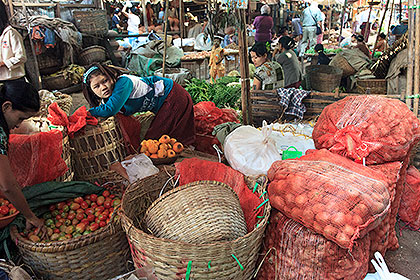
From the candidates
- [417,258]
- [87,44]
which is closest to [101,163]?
[417,258]

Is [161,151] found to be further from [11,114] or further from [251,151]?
[11,114]

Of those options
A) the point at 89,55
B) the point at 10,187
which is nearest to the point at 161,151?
the point at 10,187

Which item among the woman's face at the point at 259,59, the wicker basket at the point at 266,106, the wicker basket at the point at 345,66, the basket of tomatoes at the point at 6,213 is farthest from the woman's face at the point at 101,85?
the wicker basket at the point at 345,66

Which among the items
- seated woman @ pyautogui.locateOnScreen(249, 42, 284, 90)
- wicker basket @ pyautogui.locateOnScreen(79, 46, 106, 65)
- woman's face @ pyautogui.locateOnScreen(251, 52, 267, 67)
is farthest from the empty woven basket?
wicker basket @ pyautogui.locateOnScreen(79, 46, 106, 65)

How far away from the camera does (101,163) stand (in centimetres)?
271

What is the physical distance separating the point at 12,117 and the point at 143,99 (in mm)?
1484

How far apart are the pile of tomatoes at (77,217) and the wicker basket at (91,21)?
6.87 m

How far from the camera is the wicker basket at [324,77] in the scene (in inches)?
212

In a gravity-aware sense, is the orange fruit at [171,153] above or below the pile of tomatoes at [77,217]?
above

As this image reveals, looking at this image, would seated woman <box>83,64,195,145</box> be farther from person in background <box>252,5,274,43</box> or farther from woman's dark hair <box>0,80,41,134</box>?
person in background <box>252,5,274,43</box>

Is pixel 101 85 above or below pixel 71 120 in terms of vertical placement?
above

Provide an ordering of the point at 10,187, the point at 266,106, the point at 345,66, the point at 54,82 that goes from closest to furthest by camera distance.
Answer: the point at 10,187 → the point at 266,106 → the point at 345,66 → the point at 54,82

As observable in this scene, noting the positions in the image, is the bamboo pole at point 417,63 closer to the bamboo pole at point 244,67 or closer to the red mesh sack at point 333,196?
the red mesh sack at point 333,196

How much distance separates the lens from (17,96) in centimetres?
184
